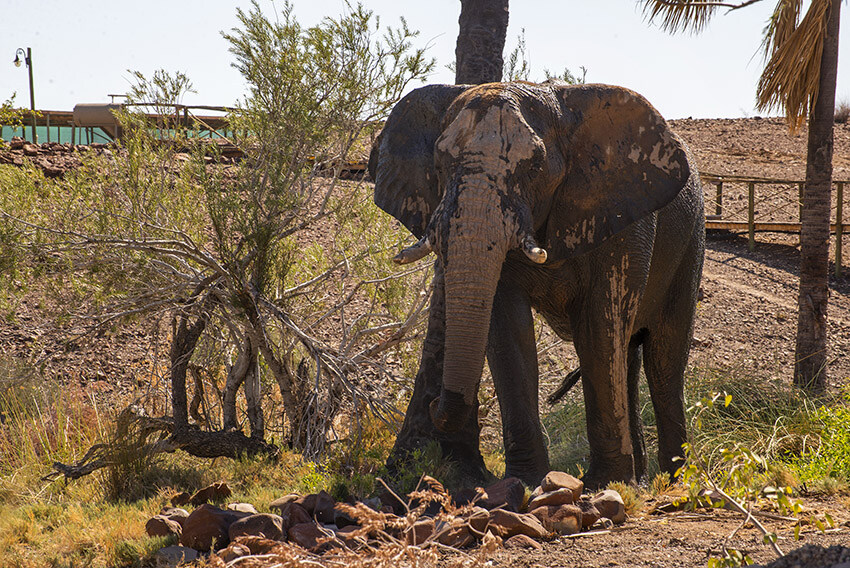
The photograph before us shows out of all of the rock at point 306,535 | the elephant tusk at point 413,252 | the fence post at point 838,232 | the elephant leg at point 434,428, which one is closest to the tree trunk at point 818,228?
the elephant leg at point 434,428

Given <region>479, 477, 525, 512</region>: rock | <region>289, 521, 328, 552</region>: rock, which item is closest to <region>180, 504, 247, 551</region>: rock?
<region>289, 521, 328, 552</region>: rock

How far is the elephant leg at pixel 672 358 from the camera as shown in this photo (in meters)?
6.30

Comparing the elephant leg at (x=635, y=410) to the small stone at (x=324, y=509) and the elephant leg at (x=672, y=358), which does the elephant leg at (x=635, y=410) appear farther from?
the small stone at (x=324, y=509)

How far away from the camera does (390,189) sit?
5371mm

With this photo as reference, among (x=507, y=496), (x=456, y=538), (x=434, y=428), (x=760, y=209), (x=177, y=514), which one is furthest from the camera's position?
(x=760, y=209)

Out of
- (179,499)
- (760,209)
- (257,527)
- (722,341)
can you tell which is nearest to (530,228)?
(257,527)

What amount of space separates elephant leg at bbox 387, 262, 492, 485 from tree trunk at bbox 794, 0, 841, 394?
545 centimetres

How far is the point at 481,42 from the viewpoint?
Answer: 6.87m

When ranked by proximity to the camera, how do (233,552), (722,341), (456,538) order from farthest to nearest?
(722,341), (456,538), (233,552)

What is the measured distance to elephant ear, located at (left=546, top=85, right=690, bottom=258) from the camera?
16.1 feet

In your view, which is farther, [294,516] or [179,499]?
[179,499]

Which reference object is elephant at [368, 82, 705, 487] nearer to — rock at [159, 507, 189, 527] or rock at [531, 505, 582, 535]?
rock at [531, 505, 582, 535]

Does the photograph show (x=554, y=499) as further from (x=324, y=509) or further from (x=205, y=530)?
(x=205, y=530)

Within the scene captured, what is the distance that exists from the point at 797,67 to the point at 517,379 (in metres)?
6.53
